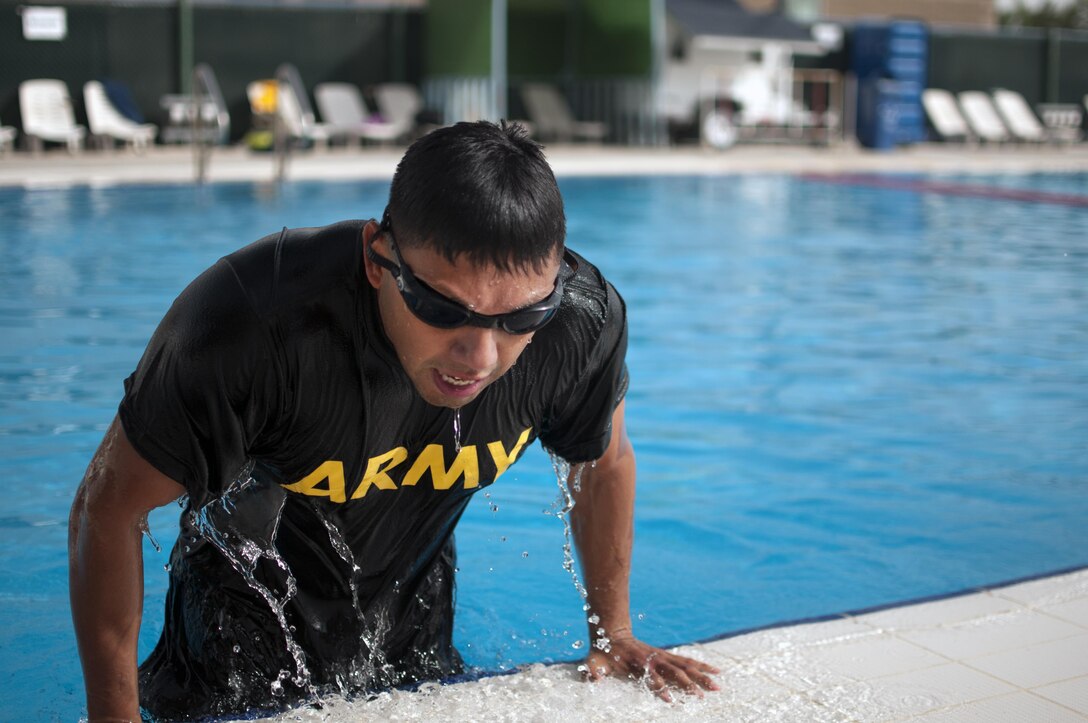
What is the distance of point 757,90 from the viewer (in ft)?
82.6

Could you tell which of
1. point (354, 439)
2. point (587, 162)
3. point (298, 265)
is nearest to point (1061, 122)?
point (587, 162)

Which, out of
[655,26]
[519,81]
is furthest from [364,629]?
[519,81]

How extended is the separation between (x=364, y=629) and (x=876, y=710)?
3.35 ft

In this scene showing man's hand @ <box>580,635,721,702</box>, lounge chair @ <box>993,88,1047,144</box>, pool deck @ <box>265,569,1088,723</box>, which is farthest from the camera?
lounge chair @ <box>993,88,1047,144</box>

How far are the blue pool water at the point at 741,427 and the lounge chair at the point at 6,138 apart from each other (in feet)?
21.9

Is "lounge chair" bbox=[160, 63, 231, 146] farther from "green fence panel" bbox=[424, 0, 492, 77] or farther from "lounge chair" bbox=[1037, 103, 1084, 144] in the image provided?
"lounge chair" bbox=[1037, 103, 1084, 144]

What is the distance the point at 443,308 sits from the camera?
1.81 m

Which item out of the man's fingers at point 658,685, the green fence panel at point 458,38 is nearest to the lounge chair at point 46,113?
the green fence panel at point 458,38

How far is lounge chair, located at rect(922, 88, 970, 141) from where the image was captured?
25.0 m

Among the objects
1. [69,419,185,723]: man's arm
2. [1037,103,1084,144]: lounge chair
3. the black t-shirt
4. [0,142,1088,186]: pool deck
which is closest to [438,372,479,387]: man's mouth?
the black t-shirt

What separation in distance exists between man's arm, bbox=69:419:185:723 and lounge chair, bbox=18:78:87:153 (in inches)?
701

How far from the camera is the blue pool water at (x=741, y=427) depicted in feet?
13.2

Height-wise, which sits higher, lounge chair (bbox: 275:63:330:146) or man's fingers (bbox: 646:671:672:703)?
lounge chair (bbox: 275:63:330:146)

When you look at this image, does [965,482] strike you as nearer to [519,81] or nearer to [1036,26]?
[519,81]
